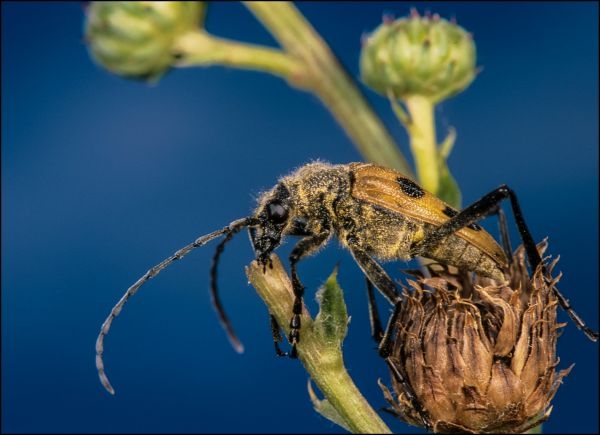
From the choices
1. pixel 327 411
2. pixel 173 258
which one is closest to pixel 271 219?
pixel 173 258

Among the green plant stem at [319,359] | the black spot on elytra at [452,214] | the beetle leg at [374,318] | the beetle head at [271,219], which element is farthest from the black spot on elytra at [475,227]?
the green plant stem at [319,359]

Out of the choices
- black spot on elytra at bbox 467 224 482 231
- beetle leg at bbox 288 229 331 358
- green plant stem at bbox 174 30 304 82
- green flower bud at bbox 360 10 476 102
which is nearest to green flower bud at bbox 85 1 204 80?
green plant stem at bbox 174 30 304 82

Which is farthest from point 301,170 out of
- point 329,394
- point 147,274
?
point 329,394

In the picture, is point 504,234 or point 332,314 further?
point 504,234

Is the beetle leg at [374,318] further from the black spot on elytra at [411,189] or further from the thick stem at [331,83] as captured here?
the thick stem at [331,83]

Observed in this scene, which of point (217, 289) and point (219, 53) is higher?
point (219, 53)

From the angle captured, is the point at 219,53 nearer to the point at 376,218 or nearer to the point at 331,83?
the point at 331,83

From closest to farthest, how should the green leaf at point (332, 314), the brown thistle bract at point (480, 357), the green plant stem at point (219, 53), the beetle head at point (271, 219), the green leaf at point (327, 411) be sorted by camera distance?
the green leaf at point (332, 314)
the brown thistle bract at point (480, 357)
the green leaf at point (327, 411)
the beetle head at point (271, 219)
the green plant stem at point (219, 53)
